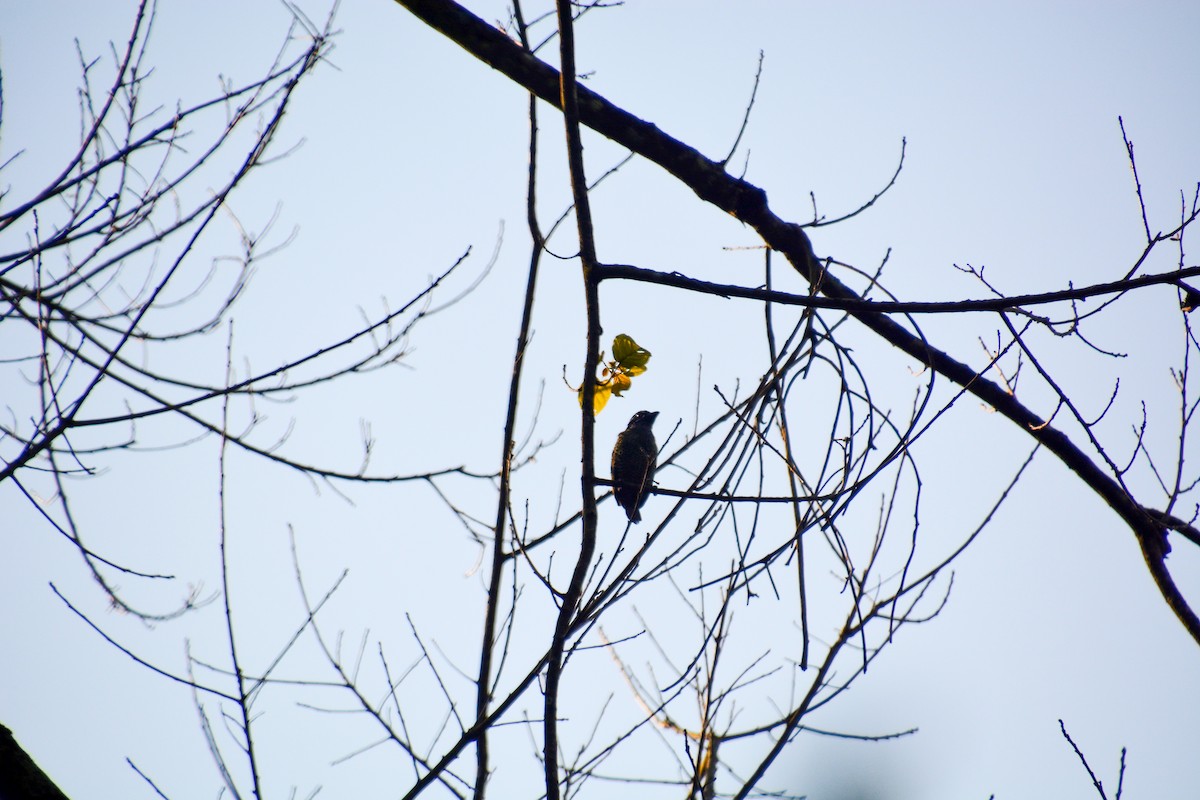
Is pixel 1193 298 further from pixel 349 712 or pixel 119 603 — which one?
pixel 119 603

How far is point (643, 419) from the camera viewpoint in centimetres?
434

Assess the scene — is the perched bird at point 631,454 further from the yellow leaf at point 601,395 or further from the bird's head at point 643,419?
the yellow leaf at point 601,395

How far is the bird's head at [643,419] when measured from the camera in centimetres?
426

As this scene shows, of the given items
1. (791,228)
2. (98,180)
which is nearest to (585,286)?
(791,228)

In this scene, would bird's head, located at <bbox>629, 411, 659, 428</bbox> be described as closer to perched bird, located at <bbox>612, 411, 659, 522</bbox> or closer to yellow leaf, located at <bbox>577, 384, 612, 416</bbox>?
perched bird, located at <bbox>612, 411, 659, 522</bbox>

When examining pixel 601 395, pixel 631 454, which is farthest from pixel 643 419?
pixel 601 395

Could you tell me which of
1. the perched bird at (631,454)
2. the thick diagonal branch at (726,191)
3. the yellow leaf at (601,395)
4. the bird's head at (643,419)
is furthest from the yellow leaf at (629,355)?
the bird's head at (643,419)

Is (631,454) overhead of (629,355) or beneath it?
overhead

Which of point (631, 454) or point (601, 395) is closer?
point (601, 395)

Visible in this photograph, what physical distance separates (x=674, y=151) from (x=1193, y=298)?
151 centimetres

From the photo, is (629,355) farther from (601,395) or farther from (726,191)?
(726,191)

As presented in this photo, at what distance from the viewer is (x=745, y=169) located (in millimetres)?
2789

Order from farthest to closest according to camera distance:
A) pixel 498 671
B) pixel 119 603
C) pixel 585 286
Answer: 1. pixel 119 603
2. pixel 498 671
3. pixel 585 286

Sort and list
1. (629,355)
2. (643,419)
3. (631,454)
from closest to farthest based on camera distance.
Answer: (629,355)
(631,454)
(643,419)
